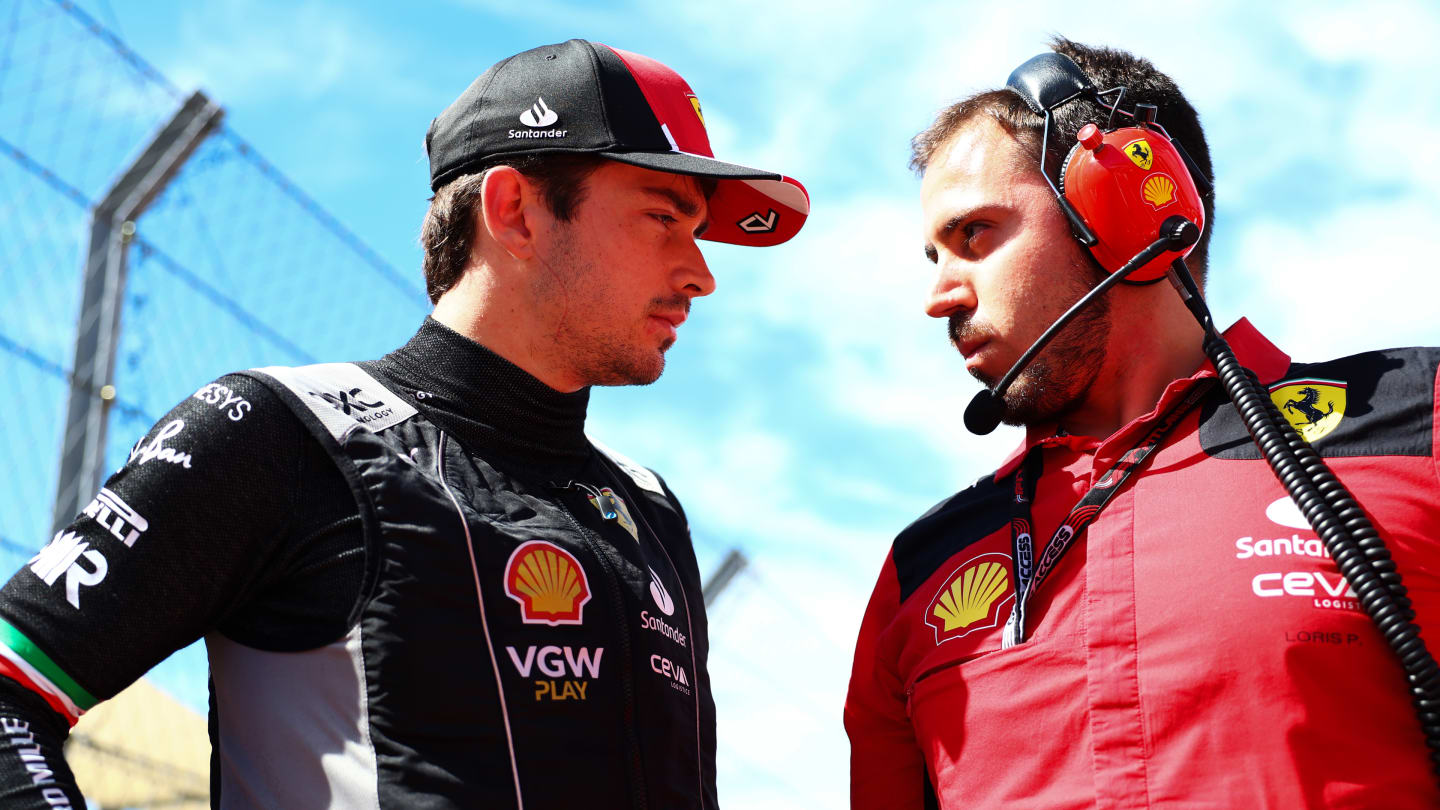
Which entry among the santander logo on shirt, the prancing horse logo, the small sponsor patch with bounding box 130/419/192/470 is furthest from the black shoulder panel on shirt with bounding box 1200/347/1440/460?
the small sponsor patch with bounding box 130/419/192/470

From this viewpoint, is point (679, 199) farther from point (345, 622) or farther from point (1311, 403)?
point (1311, 403)

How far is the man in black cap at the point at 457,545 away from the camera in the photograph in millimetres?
2082

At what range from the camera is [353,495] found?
2.24 meters

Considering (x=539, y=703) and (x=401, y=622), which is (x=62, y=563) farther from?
(x=539, y=703)

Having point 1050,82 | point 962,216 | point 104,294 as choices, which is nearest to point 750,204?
point 962,216

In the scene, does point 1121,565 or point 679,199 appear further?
point 679,199

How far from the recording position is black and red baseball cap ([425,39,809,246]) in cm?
269

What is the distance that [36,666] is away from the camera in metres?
1.98

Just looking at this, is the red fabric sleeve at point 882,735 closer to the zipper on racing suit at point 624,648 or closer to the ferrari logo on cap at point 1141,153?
the zipper on racing suit at point 624,648

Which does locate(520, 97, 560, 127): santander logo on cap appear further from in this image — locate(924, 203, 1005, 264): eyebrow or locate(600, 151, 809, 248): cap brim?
locate(924, 203, 1005, 264): eyebrow

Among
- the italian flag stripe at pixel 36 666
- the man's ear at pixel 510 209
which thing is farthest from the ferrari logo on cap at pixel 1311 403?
the italian flag stripe at pixel 36 666

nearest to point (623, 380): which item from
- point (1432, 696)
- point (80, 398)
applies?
point (1432, 696)

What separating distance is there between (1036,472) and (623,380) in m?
0.90

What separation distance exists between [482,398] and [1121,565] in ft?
3.98
